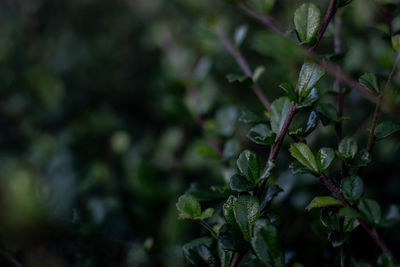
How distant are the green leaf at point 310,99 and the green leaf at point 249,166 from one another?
94 mm

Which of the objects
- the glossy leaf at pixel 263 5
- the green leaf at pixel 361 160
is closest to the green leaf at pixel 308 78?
the green leaf at pixel 361 160

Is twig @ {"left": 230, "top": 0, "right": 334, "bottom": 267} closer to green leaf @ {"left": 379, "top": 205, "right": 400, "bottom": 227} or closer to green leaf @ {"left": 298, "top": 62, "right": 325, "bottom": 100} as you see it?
green leaf @ {"left": 298, "top": 62, "right": 325, "bottom": 100}

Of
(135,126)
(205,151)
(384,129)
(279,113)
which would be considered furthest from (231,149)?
(135,126)

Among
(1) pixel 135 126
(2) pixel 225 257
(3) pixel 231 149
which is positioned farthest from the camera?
(1) pixel 135 126

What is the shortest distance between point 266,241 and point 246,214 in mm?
48

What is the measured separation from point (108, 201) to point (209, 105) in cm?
32

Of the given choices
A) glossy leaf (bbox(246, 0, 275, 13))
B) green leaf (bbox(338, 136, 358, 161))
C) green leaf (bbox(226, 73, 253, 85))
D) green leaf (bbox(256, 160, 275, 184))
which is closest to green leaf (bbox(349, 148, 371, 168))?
green leaf (bbox(338, 136, 358, 161))

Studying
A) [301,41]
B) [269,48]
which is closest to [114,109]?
[269,48]

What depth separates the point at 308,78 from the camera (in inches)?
18.8

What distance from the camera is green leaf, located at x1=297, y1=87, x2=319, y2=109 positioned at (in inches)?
18.3

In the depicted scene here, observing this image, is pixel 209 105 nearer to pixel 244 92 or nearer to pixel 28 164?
pixel 244 92

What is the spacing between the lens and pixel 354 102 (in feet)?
3.15

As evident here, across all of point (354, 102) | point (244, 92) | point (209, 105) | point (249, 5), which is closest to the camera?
point (249, 5)

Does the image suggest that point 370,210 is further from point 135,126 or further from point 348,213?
point 135,126
